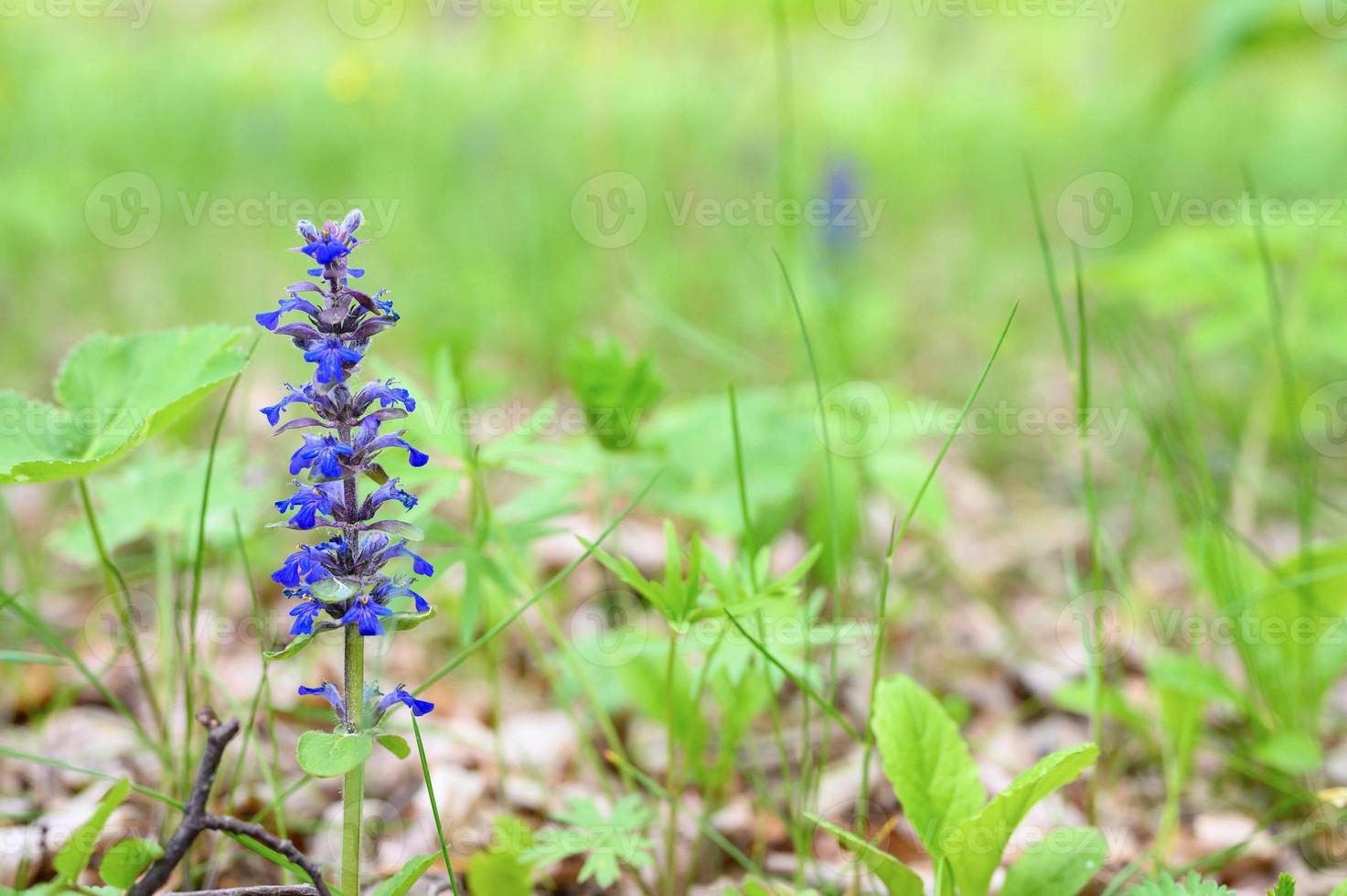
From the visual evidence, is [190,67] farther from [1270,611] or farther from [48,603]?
[1270,611]

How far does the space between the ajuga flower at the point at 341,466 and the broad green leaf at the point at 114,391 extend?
328 mm

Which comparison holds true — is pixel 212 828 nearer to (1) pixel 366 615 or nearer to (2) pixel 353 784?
(2) pixel 353 784

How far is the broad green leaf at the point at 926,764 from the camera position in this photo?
1.29 meters

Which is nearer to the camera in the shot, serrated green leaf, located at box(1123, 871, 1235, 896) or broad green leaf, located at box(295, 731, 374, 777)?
broad green leaf, located at box(295, 731, 374, 777)

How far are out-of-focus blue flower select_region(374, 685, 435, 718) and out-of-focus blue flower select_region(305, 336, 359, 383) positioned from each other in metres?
0.32

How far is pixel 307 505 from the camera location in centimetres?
100

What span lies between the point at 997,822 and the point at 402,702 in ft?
2.40

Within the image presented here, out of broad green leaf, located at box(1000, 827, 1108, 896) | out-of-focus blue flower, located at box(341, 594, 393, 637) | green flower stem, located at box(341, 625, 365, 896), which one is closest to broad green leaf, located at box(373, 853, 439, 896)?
green flower stem, located at box(341, 625, 365, 896)

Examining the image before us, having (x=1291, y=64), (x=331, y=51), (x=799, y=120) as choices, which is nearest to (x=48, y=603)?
(x=799, y=120)

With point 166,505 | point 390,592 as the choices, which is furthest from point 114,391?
point 390,592

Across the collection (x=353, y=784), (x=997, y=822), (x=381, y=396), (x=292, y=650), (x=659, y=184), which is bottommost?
(x=997, y=822)

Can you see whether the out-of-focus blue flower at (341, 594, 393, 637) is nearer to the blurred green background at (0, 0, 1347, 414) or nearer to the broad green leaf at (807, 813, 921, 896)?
the broad green leaf at (807, 813, 921, 896)

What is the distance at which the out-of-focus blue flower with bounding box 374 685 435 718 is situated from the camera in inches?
39.3

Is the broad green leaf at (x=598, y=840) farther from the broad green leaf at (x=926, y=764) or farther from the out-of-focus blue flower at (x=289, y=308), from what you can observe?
the out-of-focus blue flower at (x=289, y=308)
